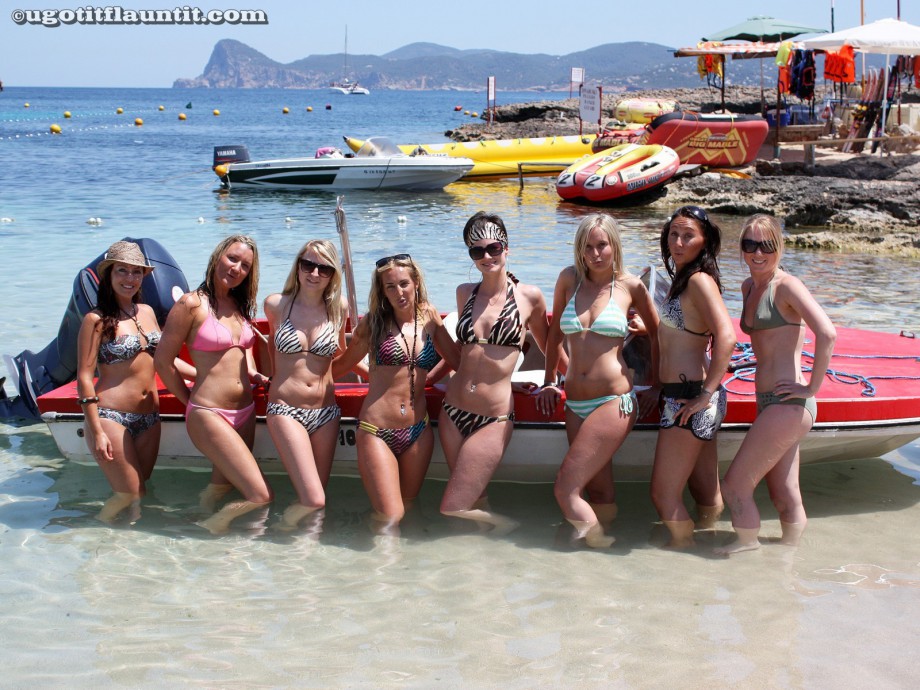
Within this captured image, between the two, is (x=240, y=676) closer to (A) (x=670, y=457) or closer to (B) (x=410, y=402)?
(B) (x=410, y=402)

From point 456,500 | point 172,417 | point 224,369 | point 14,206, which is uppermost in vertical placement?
point 14,206

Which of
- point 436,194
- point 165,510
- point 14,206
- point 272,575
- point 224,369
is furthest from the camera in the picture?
point 436,194

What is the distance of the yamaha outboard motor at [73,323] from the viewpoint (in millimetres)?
5645

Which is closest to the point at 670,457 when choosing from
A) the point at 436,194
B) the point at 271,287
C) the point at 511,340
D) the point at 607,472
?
the point at 607,472

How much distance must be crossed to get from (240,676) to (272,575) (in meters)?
0.79

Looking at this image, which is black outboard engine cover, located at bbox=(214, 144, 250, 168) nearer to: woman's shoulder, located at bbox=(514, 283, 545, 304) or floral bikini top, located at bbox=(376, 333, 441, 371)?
floral bikini top, located at bbox=(376, 333, 441, 371)

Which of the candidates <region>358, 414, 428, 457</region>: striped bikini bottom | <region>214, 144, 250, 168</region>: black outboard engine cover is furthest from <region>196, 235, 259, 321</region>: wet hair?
<region>214, 144, 250, 168</region>: black outboard engine cover

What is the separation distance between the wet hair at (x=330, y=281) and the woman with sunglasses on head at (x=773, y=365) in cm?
199

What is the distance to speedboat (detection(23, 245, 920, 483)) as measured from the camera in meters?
4.82

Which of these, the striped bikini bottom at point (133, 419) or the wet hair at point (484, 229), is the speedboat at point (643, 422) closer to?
the striped bikini bottom at point (133, 419)

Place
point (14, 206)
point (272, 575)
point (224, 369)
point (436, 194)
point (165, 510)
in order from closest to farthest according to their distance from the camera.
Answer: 1. point (272, 575)
2. point (224, 369)
3. point (165, 510)
4. point (14, 206)
5. point (436, 194)

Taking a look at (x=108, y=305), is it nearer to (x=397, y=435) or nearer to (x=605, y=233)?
(x=397, y=435)

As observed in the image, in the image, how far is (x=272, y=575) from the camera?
174 inches

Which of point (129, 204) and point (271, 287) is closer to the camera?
point (271, 287)
